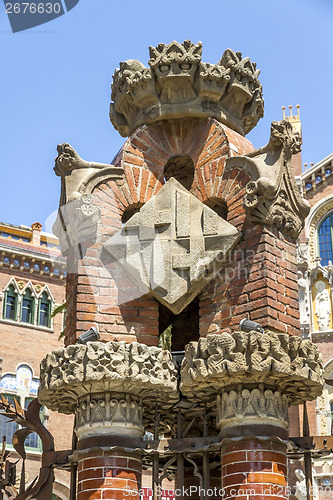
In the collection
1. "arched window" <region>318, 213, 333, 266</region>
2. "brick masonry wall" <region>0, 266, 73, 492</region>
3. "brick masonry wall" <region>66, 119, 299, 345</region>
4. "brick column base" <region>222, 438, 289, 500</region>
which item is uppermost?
"arched window" <region>318, 213, 333, 266</region>

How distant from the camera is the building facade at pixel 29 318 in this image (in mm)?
34250

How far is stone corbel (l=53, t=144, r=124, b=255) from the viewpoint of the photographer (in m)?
8.61

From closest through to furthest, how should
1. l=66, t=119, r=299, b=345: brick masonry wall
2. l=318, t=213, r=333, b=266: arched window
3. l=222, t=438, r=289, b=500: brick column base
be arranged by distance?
l=222, t=438, r=289, b=500: brick column base
l=66, t=119, r=299, b=345: brick masonry wall
l=318, t=213, r=333, b=266: arched window

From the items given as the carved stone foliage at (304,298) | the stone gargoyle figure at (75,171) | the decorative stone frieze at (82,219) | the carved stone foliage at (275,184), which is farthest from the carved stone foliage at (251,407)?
the carved stone foliage at (304,298)

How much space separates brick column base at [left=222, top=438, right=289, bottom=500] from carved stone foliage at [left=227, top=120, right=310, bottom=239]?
210cm

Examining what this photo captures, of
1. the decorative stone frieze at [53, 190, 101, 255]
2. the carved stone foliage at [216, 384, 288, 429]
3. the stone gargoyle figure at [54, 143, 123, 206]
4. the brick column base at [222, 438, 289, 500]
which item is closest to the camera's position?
the brick column base at [222, 438, 289, 500]

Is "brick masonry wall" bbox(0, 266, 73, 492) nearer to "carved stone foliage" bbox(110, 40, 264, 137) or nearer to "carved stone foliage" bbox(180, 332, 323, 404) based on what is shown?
"carved stone foliage" bbox(110, 40, 264, 137)

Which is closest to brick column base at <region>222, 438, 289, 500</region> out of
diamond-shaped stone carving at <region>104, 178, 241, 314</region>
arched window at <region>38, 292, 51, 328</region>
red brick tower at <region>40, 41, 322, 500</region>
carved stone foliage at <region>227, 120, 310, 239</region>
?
red brick tower at <region>40, 41, 322, 500</region>

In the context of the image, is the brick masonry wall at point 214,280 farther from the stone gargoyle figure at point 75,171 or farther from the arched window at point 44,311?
the arched window at point 44,311

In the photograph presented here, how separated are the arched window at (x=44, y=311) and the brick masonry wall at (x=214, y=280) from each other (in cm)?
2783

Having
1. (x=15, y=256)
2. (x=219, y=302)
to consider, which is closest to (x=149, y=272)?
(x=219, y=302)

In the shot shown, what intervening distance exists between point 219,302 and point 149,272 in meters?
0.76

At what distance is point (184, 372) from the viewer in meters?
7.75

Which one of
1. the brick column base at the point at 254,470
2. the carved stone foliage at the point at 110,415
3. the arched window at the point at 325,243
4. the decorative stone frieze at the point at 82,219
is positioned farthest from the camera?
the arched window at the point at 325,243
